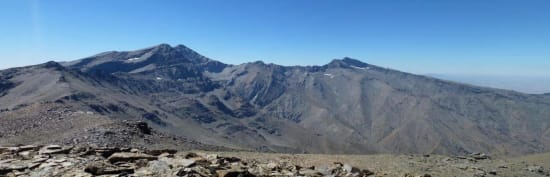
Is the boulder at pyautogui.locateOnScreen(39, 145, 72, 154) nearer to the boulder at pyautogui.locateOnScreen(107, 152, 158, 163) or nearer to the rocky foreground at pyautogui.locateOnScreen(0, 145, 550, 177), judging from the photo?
the rocky foreground at pyautogui.locateOnScreen(0, 145, 550, 177)

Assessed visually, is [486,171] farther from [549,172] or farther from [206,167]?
[206,167]

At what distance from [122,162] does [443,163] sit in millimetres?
26805

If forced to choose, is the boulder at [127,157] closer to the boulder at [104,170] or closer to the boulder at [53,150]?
the boulder at [104,170]

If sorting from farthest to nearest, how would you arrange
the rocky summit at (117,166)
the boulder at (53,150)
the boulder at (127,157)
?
1. the boulder at (53,150)
2. the boulder at (127,157)
3. the rocky summit at (117,166)

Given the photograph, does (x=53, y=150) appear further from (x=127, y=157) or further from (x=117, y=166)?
(x=117, y=166)

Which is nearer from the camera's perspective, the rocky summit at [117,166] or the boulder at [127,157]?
the rocky summit at [117,166]

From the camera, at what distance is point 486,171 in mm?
34375

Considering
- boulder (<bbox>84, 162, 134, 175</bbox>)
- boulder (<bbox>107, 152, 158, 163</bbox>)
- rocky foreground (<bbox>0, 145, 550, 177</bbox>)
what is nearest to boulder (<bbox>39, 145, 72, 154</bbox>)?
rocky foreground (<bbox>0, 145, 550, 177</bbox>)

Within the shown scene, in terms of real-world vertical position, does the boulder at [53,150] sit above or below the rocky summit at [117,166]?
above

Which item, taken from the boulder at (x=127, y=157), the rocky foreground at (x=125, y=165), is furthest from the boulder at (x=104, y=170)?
the boulder at (x=127, y=157)

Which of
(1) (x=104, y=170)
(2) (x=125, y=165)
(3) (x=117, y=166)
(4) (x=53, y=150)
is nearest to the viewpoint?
(1) (x=104, y=170)

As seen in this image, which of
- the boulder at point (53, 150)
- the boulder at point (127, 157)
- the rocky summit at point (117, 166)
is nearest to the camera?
the rocky summit at point (117, 166)

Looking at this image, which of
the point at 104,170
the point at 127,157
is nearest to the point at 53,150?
the point at 127,157

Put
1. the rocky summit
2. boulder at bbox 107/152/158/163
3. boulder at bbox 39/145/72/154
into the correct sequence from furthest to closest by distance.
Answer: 1. boulder at bbox 39/145/72/154
2. boulder at bbox 107/152/158/163
3. the rocky summit
